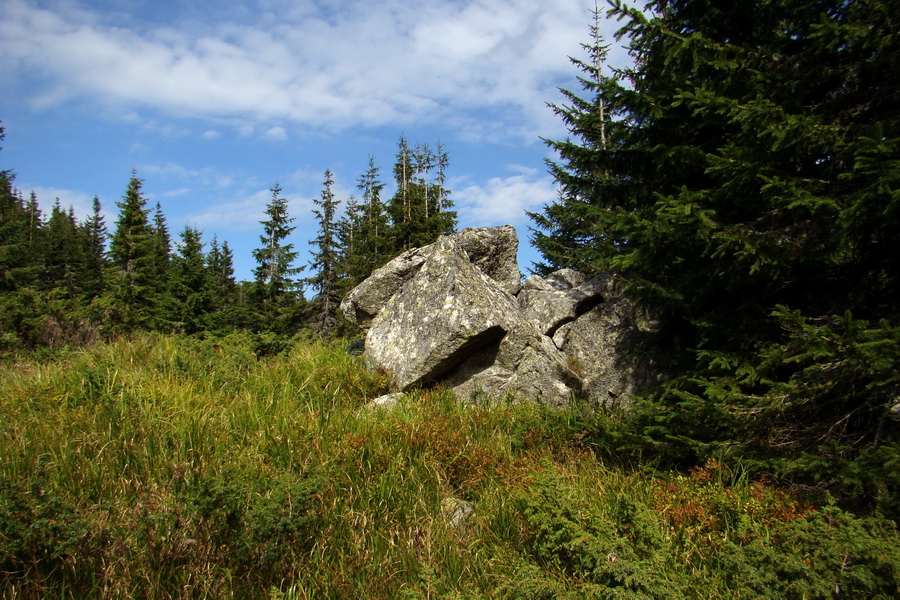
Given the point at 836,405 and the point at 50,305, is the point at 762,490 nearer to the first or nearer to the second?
the point at 836,405

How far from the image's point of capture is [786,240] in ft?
14.9

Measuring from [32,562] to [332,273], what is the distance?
1000 inches

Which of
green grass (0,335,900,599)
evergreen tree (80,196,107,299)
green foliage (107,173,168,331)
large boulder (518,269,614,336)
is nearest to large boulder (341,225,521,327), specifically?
large boulder (518,269,614,336)

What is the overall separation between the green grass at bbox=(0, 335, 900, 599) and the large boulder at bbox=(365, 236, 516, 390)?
1633 millimetres

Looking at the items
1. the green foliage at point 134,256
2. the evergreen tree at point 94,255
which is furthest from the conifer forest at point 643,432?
the evergreen tree at point 94,255

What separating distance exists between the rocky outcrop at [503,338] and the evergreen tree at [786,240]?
1685mm

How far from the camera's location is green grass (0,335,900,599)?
283cm

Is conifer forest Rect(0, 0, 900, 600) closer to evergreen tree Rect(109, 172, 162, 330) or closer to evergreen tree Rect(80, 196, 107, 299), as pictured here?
evergreen tree Rect(109, 172, 162, 330)

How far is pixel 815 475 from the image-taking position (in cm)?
377

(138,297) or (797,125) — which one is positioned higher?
(138,297)

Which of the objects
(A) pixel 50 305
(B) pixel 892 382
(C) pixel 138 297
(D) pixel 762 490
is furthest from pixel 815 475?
(C) pixel 138 297

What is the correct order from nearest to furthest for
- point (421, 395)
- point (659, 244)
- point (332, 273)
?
point (659, 244)
point (421, 395)
point (332, 273)

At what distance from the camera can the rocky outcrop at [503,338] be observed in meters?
7.05

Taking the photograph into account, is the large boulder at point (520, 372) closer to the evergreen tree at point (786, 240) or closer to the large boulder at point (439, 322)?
the large boulder at point (439, 322)
